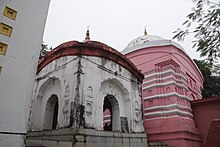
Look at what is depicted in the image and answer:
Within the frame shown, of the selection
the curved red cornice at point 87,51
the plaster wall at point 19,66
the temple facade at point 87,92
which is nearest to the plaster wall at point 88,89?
the temple facade at point 87,92

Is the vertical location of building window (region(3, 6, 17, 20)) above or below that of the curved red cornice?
below

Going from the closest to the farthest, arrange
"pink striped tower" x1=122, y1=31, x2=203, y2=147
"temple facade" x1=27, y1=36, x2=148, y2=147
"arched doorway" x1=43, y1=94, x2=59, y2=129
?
"temple facade" x1=27, y1=36, x2=148, y2=147
"arched doorway" x1=43, y1=94, x2=59, y2=129
"pink striped tower" x1=122, y1=31, x2=203, y2=147

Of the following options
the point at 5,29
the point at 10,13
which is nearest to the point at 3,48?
the point at 5,29

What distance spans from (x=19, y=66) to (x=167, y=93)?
8.70 m

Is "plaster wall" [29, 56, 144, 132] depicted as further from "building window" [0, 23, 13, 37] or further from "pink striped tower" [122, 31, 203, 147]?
"building window" [0, 23, 13, 37]

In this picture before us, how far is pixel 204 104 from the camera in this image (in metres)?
10.5

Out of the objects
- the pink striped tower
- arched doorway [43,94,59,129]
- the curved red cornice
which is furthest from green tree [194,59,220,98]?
arched doorway [43,94,59,129]

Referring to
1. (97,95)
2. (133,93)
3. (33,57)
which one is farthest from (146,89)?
(33,57)

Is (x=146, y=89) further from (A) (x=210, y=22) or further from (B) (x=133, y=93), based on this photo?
(A) (x=210, y=22)

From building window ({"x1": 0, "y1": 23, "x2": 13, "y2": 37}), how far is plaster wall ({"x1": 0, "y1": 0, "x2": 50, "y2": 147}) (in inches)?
1.8

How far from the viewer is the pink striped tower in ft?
29.5

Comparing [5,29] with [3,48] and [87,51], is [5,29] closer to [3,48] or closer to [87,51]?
[3,48]

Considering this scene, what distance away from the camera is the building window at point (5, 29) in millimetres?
2679

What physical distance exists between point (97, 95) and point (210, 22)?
4.10m
